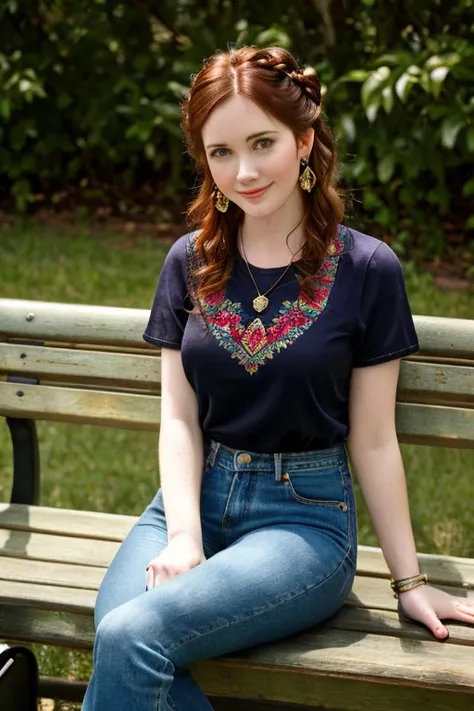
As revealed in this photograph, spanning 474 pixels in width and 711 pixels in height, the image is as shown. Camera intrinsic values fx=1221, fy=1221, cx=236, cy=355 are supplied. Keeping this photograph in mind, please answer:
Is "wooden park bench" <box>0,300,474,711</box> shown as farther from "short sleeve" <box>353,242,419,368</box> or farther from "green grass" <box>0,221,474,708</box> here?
"green grass" <box>0,221,474,708</box>

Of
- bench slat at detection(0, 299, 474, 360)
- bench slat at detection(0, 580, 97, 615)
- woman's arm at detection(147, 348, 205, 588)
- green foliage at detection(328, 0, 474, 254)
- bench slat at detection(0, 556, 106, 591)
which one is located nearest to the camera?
woman's arm at detection(147, 348, 205, 588)

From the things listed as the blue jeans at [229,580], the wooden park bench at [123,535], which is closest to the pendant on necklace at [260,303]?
the blue jeans at [229,580]

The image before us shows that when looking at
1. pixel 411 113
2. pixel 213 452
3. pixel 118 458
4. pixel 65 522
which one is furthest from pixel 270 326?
pixel 411 113

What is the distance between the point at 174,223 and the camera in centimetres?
807

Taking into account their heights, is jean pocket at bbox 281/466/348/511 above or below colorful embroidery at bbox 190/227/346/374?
below

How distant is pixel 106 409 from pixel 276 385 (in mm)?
793

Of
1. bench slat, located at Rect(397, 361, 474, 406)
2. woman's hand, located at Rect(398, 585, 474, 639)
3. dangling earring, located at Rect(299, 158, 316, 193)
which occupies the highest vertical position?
dangling earring, located at Rect(299, 158, 316, 193)

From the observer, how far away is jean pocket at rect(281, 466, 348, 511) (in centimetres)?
282

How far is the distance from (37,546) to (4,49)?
17.8 ft

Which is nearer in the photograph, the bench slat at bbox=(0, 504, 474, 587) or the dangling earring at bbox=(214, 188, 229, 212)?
the dangling earring at bbox=(214, 188, 229, 212)

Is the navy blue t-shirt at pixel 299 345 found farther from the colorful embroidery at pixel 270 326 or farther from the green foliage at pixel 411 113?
the green foliage at pixel 411 113

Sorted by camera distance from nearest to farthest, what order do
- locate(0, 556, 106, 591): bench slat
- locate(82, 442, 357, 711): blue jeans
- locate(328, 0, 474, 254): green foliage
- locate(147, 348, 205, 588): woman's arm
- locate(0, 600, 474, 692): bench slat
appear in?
locate(82, 442, 357, 711): blue jeans → locate(0, 600, 474, 692): bench slat → locate(147, 348, 205, 588): woman's arm → locate(0, 556, 106, 591): bench slat → locate(328, 0, 474, 254): green foliage

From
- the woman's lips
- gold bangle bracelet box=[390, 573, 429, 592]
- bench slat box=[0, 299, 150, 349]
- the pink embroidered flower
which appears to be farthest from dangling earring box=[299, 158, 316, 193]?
gold bangle bracelet box=[390, 573, 429, 592]

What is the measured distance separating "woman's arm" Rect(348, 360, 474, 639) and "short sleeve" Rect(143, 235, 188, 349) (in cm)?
46
